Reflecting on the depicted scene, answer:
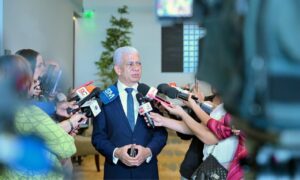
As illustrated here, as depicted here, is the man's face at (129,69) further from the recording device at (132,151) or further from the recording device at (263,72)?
the recording device at (263,72)

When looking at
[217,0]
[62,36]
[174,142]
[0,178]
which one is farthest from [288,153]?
[174,142]

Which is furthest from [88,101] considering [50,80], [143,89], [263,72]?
[263,72]

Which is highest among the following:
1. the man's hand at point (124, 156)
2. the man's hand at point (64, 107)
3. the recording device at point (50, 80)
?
the recording device at point (50, 80)

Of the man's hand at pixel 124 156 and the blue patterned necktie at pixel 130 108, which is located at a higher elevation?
the blue patterned necktie at pixel 130 108

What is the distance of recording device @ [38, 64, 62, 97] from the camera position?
6.84 ft

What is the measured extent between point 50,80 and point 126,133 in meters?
0.53

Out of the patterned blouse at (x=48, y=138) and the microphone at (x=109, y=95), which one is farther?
the microphone at (x=109, y=95)

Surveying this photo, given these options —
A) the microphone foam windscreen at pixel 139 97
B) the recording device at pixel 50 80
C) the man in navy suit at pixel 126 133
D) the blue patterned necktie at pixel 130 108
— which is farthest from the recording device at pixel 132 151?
the recording device at pixel 50 80

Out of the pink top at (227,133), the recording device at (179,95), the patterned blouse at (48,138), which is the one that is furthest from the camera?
the recording device at (179,95)

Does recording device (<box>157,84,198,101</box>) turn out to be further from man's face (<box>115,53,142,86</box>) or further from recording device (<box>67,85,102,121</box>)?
recording device (<box>67,85,102,121</box>)

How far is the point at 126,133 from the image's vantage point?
231cm

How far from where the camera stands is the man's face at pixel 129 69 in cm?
237

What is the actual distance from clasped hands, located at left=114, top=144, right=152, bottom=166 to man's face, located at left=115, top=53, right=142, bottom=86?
0.39m

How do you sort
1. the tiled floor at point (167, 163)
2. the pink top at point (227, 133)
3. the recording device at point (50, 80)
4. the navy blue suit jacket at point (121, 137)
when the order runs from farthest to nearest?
1. the tiled floor at point (167, 163)
2. the navy blue suit jacket at point (121, 137)
3. the recording device at point (50, 80)
4. the pink top at point (227, 133)
